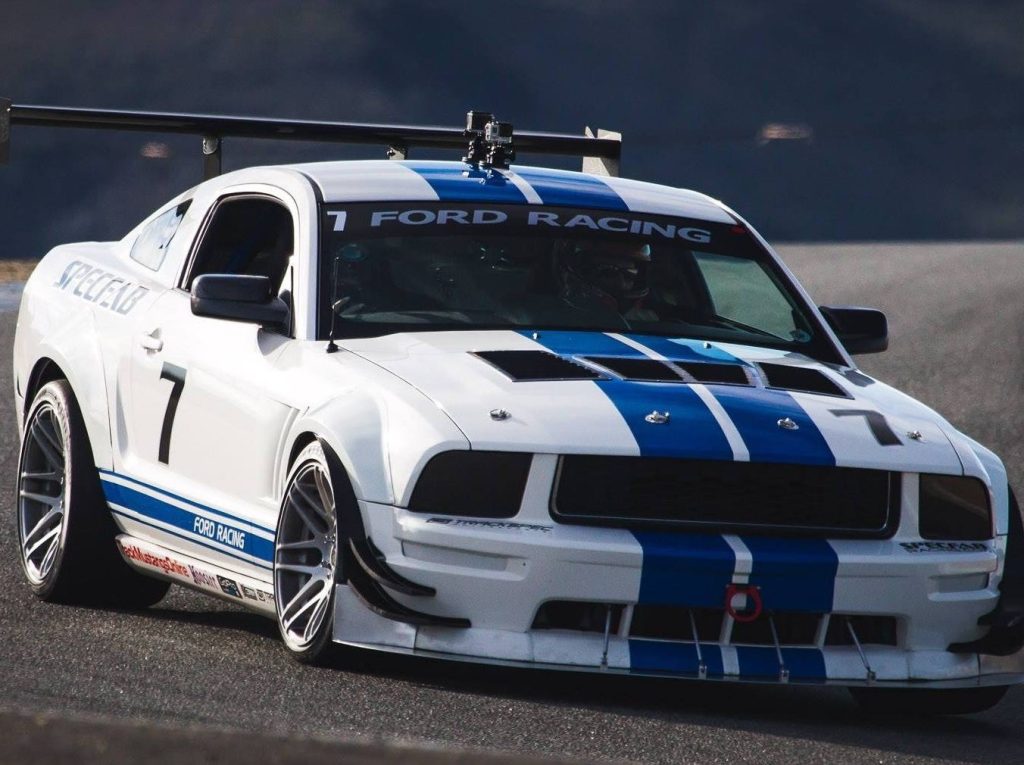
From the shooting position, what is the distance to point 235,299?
6.32 meters

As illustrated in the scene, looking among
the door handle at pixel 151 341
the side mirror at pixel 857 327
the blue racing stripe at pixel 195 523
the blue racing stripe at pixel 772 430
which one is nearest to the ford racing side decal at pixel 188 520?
the blue racing stripe at pixel 195 523

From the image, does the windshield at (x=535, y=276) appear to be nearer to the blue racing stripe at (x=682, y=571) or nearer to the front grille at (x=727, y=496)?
the front grille at (x=727, y=496)

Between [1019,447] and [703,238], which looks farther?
[1019,447]

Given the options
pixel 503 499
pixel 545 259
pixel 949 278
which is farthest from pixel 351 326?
pixel 949 278

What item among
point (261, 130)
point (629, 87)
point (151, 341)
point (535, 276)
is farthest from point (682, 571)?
point (629, 87)

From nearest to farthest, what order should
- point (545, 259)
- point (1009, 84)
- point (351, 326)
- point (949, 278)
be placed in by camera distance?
point (351, 326)
point (545, 259)
point (949, 278)
point (1009, 84)

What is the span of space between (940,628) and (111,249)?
377 cm

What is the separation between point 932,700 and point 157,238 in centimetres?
330

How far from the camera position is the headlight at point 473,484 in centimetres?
538

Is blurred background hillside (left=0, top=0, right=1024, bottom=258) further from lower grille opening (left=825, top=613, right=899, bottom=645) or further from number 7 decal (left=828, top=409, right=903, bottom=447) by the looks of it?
lower grille opening (left=825, top=613, right=899, bottom=645)

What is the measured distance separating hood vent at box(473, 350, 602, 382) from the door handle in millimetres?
1388

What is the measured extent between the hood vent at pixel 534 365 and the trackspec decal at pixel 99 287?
→ 1.87 meters

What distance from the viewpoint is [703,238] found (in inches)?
282

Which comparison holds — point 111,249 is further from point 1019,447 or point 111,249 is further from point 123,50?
point 123,50
